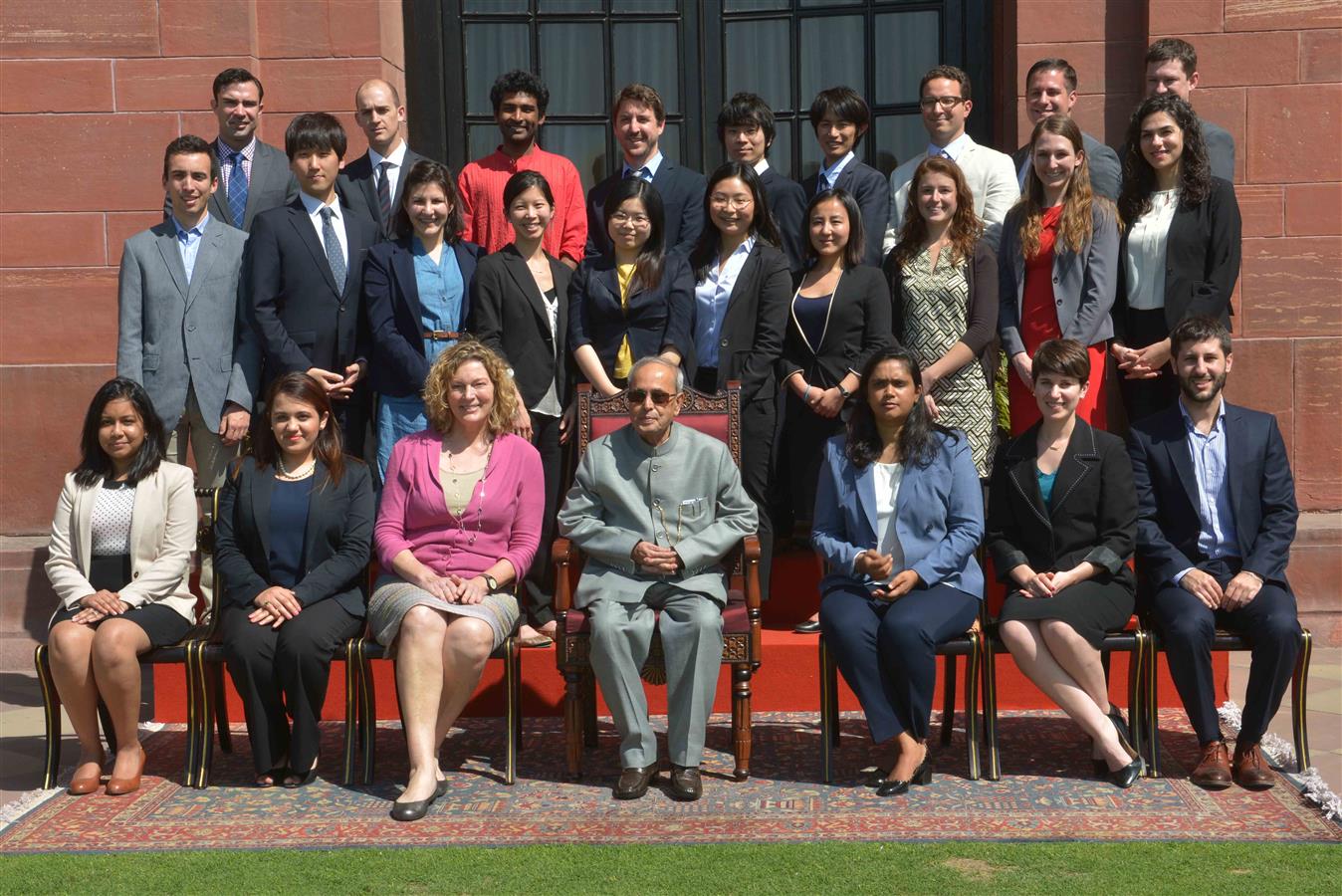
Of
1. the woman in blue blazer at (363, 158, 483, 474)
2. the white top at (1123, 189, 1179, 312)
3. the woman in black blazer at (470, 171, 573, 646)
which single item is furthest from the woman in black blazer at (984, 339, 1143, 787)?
the woman in blue blazer at (363, 158, 483, 474)

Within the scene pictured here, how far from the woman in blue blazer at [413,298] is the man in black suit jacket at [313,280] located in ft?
0.45

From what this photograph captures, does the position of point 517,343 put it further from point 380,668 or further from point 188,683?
point 188,683

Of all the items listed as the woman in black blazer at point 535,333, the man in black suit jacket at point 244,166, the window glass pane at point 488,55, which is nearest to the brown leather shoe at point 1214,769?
the woman in black blazer at point 535,333

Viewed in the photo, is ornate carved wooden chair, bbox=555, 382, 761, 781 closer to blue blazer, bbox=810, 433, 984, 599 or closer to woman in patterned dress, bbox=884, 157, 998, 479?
blue blazer, bbox=810, 433, 984, 599

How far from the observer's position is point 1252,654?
214 inches

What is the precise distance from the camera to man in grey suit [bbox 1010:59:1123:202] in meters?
6.81

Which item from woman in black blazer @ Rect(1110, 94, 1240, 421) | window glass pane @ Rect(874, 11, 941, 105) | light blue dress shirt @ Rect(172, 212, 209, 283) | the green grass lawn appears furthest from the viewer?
window glass pane @ Rect(874, 11, 941, 105)

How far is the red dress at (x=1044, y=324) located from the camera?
639cm

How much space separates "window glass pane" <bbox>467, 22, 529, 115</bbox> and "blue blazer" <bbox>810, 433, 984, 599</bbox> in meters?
4.13

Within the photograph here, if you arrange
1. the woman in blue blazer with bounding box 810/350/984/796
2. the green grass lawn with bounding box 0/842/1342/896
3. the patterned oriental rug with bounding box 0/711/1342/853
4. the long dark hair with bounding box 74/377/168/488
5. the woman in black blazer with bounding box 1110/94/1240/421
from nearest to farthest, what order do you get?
the green grass lawn with bounding box 0/842/1342/896 → the patterned oriental rug with bounding box 0/711/1342/853 → the woman in blue blazer with bounding box 810/350/984/796 → the long dark hair with bounding box 74/377/168/488 → the woman in black blazer with bounding box 1110/94/1240/421

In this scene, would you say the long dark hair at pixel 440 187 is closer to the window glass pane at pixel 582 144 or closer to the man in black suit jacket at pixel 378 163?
the man in black suit jacket at pixel 378 163

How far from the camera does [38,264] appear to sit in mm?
7984

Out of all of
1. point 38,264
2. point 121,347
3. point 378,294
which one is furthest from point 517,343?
point 38,264

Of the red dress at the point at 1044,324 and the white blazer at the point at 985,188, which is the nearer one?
the red dress at the point at 1044,324
